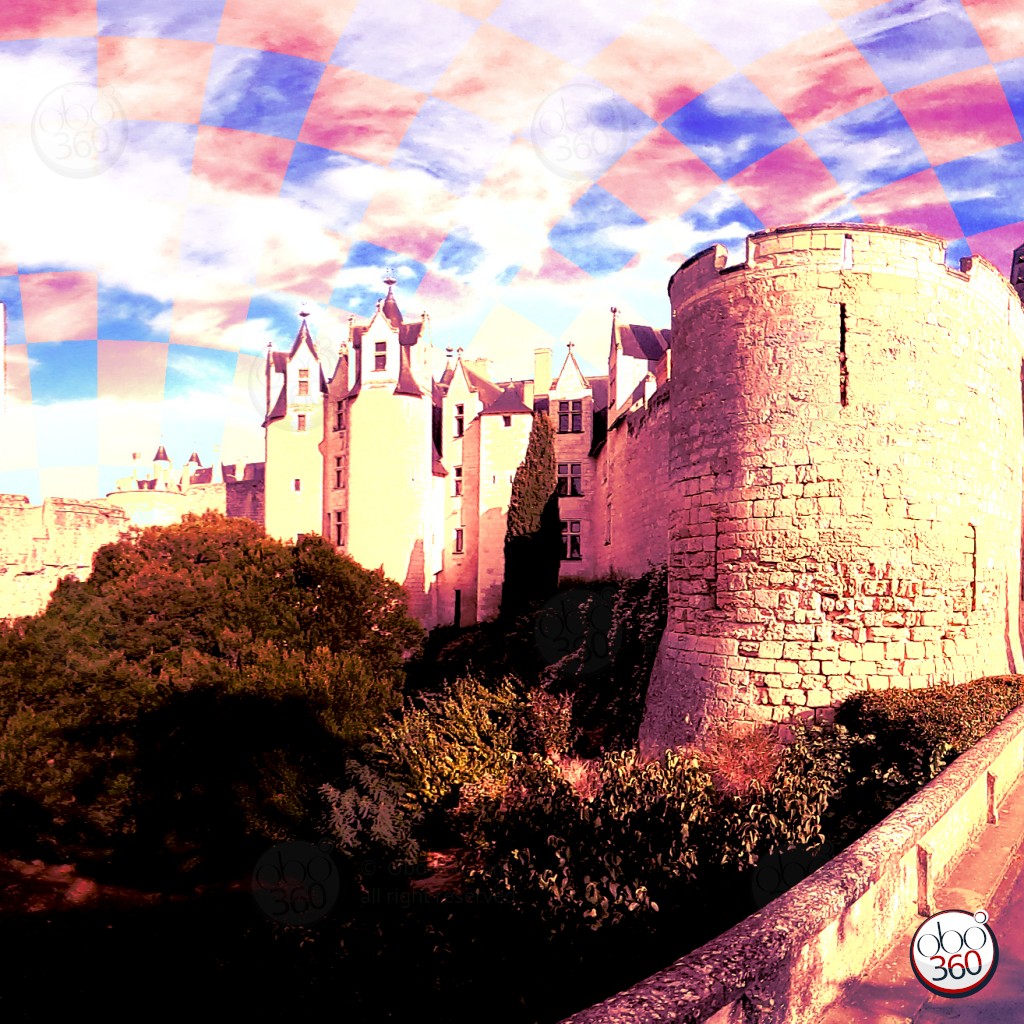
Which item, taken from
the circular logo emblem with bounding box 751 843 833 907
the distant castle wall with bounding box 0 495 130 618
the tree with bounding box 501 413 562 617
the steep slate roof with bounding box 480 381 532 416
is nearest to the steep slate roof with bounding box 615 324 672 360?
the tree with bounding box 501 413 562 617

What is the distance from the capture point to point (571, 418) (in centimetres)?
3456

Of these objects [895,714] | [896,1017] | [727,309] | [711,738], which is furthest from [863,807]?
[727,309]

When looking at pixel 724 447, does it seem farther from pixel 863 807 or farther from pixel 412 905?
Result: pixel 412 905

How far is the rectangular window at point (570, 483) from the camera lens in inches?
1342

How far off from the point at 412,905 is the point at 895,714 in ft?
22.7

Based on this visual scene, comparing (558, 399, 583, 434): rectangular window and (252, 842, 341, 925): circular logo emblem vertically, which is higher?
(558, 399, 583, 434): rectangular window

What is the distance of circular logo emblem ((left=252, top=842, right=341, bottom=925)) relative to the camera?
12.8m

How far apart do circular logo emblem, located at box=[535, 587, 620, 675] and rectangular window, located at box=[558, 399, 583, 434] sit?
9.64m

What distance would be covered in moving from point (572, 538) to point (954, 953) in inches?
1136

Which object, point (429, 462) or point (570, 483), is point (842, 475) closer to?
point (570, 483)

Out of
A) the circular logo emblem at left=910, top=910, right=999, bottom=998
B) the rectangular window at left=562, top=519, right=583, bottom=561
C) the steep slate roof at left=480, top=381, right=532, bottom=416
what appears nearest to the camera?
the circular logo emblem at left=910, top=910, right=999, bottom=998

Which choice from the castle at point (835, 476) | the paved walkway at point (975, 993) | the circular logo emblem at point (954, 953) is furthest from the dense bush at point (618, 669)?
the circular logo emblem at point (954, 953)

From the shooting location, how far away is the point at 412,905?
447 inches

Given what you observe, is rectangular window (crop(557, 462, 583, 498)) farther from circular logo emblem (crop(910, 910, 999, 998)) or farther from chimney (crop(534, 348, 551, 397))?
circular logo emblem (crop(910, 910, 999, 998))
